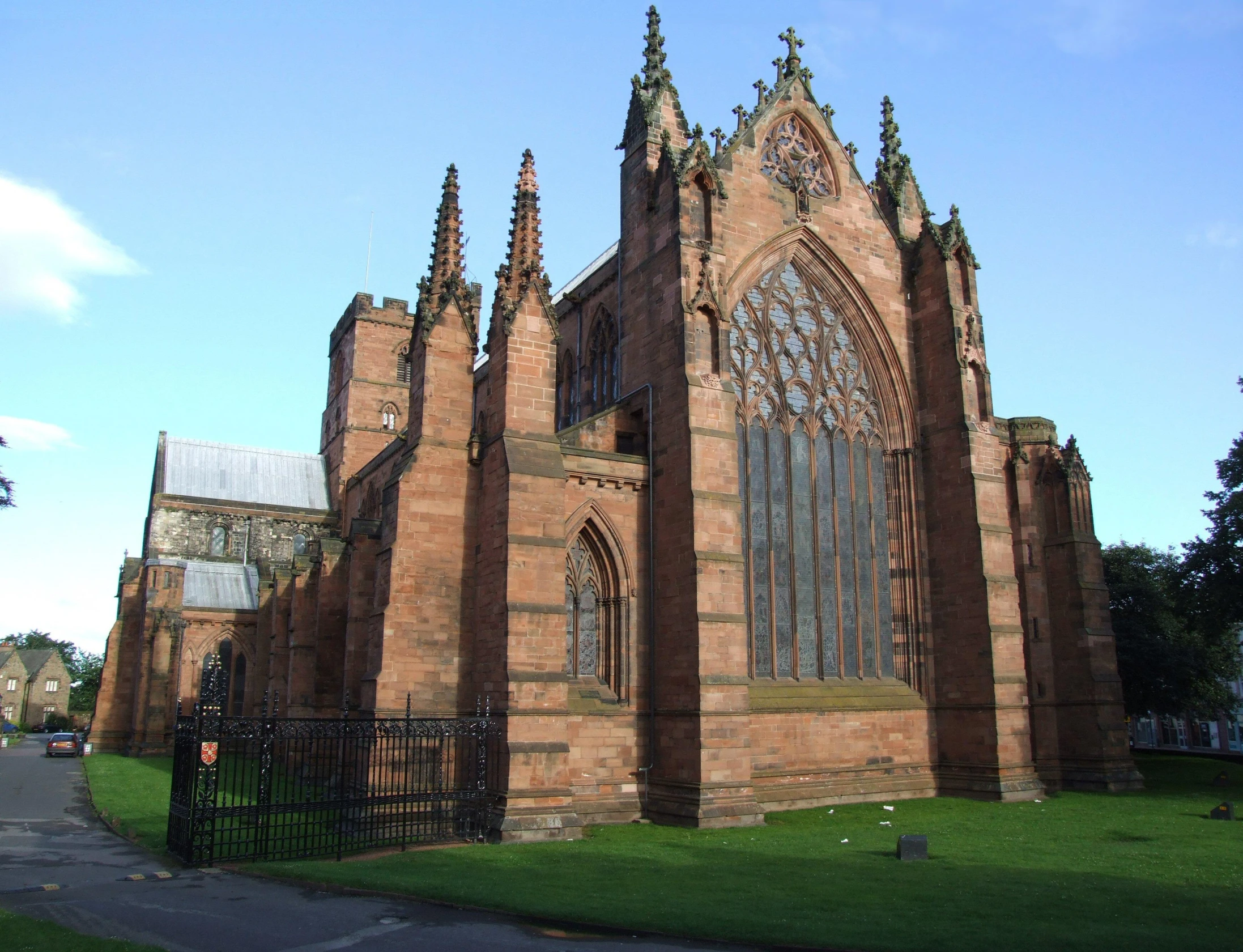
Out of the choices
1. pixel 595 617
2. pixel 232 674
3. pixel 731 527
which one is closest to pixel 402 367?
pixel 232 674

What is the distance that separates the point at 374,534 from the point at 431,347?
5419mm

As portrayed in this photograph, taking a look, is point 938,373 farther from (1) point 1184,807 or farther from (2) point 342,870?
(2) point 342,870

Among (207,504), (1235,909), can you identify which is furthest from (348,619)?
(207,504)

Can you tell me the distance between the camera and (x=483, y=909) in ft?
37.2

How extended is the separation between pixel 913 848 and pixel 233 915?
947 centimetres

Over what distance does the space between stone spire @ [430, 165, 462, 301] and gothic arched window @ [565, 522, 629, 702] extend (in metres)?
6.96

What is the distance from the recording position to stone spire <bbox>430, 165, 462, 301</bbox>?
Result: 22622 millimetres

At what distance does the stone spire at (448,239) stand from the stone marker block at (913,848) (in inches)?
580

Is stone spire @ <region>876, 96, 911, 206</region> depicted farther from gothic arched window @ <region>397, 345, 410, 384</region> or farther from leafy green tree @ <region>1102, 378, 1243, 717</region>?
gothic arched window @ <region>397, 345, 410, 384</region>

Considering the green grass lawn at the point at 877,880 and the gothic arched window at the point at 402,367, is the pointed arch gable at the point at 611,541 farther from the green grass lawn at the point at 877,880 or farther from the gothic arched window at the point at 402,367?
the gothic arched window at the point at 402,367

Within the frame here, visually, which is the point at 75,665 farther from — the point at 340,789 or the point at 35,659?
the point at 340,789

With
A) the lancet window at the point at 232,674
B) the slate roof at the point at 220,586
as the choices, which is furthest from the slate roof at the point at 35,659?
the lancet window at the point at 232,674

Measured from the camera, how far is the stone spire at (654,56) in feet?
77.4

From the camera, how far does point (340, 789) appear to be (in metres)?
15.7
